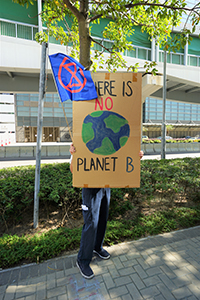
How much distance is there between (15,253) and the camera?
2.63 metres

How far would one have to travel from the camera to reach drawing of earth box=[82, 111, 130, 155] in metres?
2.26

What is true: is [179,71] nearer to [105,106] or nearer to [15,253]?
[105,106]

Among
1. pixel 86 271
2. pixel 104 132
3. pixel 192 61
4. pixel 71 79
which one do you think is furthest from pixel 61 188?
pixel 192 61

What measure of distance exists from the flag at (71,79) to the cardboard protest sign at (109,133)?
89 mm

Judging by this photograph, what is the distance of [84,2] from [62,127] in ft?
118

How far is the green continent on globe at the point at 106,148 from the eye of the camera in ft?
7.57

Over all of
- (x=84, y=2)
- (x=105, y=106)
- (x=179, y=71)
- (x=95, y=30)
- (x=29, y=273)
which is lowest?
(x=29, y=273)

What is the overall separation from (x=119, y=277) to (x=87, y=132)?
194 centimetres

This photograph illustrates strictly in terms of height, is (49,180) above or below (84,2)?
below

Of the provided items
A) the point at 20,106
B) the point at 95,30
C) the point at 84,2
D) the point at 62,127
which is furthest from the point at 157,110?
the point at 84,2

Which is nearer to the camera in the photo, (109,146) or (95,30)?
(109,146)

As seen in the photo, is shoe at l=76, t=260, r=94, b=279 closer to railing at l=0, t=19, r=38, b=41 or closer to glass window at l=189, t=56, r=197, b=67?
railing at l=0, t=19, r=38, b=41

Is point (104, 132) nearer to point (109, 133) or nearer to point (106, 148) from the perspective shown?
point (109, 133)

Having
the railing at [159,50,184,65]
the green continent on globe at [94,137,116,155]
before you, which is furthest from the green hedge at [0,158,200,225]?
the railing at [159,50,184,65]
